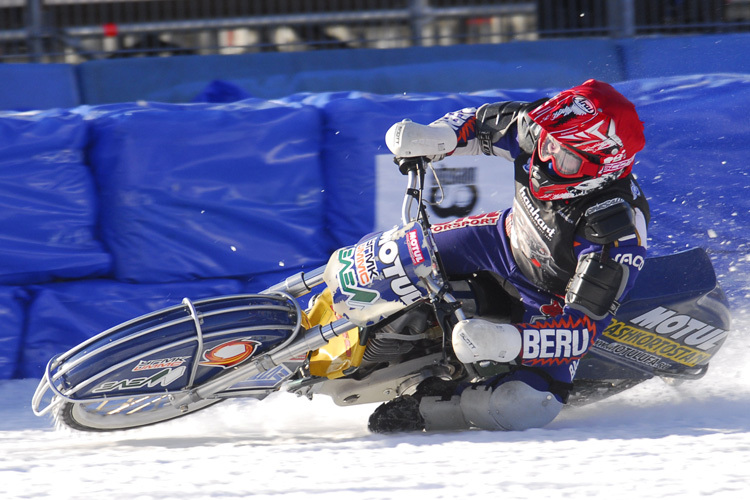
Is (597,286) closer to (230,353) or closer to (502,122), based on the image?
(502,122)

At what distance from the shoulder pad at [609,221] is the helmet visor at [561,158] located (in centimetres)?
15

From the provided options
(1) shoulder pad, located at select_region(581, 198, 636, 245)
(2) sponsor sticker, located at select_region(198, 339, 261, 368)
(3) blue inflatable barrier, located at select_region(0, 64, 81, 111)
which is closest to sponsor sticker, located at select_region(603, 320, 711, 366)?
(1) shoulder pad, located at select_region(581, 198, 636, 245)

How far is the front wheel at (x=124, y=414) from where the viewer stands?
117 inches

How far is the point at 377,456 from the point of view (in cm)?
269

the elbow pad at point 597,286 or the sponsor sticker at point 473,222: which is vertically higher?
the sponsor sticker at point 473,222

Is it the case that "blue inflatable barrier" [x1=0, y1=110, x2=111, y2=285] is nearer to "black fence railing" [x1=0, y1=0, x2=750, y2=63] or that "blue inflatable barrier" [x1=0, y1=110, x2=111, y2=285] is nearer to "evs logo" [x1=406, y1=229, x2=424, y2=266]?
"evs logo" [x1=406, y1=229, x2=424, y2=266]

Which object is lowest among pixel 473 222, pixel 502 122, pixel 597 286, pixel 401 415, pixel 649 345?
pixel 401 415

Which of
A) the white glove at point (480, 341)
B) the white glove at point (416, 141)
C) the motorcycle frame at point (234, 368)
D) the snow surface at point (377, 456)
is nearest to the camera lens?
the snow surface at point (377, 456)

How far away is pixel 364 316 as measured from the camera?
2855 mm

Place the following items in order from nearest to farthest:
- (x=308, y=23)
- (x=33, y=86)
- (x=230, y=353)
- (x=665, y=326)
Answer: (x=230, y=353) → (x=665, y=326) → (x=33, y=86) → (x=308, y=23)

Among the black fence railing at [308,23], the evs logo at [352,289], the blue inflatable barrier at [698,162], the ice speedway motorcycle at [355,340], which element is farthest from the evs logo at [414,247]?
the black fence railing at [308,23]

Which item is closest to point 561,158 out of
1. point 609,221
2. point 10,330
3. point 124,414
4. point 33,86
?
point 609,221

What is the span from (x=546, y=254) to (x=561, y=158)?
369 millimetres

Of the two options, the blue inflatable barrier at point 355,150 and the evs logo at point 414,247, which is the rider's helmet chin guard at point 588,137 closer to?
the evs logo at point 414,247
